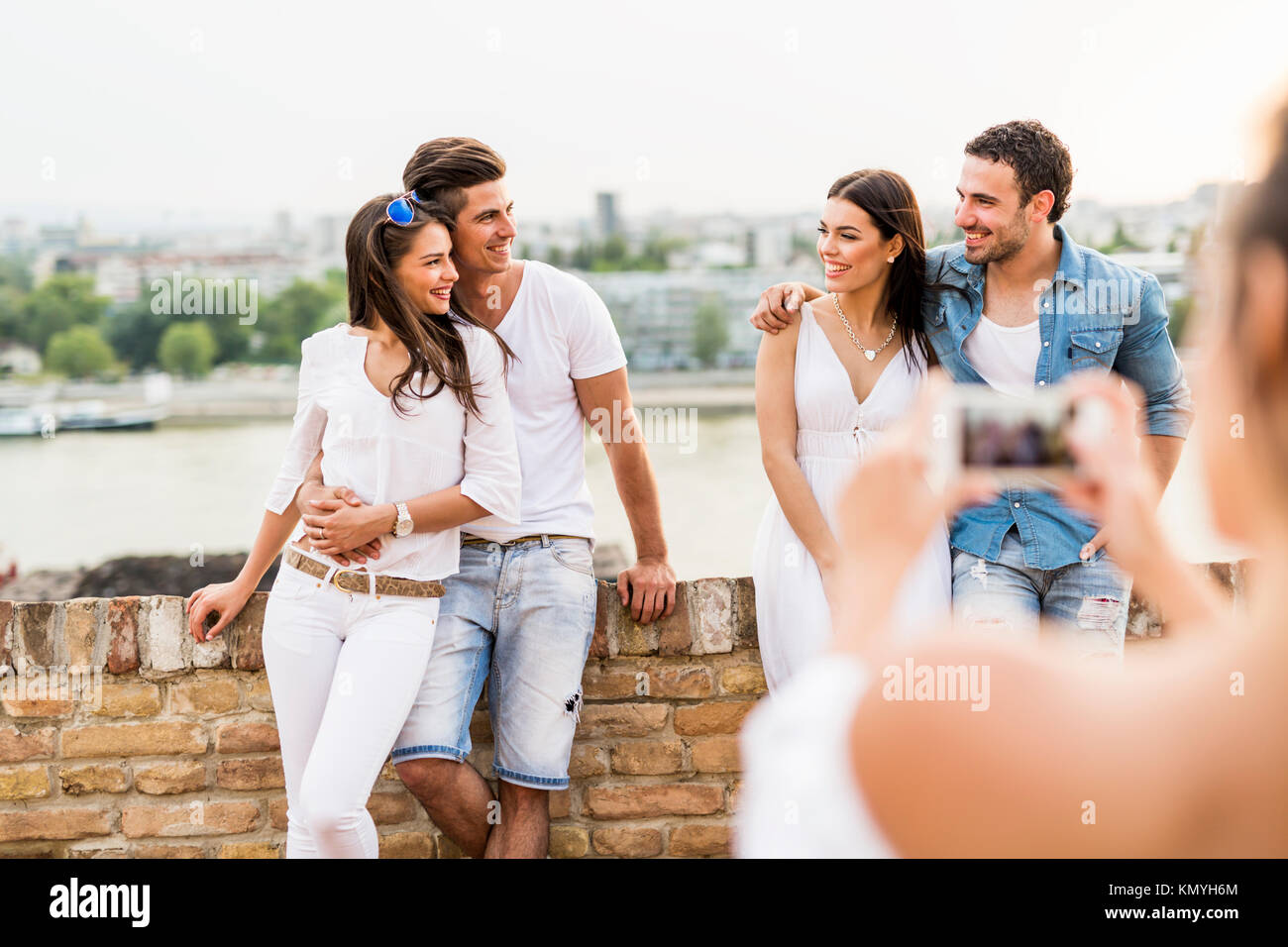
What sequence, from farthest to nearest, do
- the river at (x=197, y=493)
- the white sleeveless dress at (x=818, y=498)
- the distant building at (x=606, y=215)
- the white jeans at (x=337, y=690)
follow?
the distant building at (x=606, y=215), the river at (x=197, y=493), the white sleeveless dress at (x=818, y=498), the white jeans at (x=337, y=690)

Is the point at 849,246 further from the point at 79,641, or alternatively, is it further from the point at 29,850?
the point at 29,850

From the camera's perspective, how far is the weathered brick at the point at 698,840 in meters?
2.94

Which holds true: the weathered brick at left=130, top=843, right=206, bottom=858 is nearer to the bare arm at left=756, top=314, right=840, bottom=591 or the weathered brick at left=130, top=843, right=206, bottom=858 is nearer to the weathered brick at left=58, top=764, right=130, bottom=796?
the weathered brick at left=58, top=764, right=130, bottom=796

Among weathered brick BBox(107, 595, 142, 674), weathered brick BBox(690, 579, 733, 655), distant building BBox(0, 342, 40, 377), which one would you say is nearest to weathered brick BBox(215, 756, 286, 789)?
weathered brick BBox(107, 595, 142, 674)

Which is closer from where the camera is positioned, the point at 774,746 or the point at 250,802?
the point at 774,746

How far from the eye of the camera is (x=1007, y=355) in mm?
2844

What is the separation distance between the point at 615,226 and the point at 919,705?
6341cm

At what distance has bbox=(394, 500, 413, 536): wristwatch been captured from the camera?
2.54 meters

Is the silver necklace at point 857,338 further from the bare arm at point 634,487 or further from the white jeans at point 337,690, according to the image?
the white jeans at point 337,690

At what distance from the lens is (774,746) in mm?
918

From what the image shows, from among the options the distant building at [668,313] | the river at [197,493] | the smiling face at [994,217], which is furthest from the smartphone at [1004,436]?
the distant building at [668,313]

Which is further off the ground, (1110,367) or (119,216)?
(119,216)
